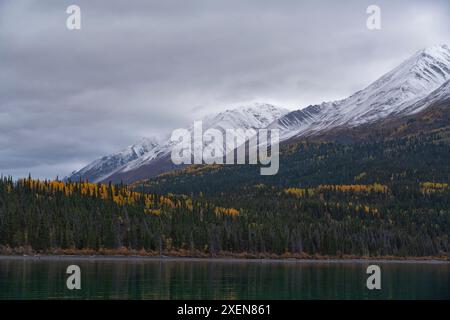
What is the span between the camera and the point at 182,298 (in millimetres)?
91938

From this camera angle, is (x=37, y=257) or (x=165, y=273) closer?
(x=165, y=273)

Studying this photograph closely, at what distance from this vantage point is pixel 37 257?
192 m

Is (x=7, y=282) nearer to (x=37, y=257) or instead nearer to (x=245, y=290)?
(x=245, y=290)
